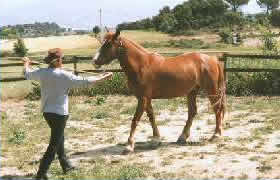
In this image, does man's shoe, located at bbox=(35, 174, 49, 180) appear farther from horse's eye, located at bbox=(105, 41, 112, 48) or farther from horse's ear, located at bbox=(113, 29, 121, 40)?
horse's ear, located at bbox=(113, 29, 121, 40)

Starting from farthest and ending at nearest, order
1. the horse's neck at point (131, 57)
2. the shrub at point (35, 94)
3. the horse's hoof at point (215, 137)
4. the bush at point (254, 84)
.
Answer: the shrub at point (35, 94) → the bush at point (254, 84) → the horse's hoof at point (215, 137) → the horse's neck at point (131, 57)

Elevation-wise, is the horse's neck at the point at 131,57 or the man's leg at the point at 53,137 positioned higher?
the horse's neck at the point at 131,57

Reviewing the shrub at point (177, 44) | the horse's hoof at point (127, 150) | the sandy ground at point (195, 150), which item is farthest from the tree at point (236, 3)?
the horse's hoof at point (127, 150)

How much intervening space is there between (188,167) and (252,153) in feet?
4.79

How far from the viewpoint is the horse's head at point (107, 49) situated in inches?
356

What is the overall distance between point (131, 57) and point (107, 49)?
20.3 inches

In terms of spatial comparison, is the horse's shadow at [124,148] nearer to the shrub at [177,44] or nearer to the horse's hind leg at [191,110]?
the horse's hind leg at [191,110]

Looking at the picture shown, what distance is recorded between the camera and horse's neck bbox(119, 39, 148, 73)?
9352 mm

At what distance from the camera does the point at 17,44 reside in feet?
159

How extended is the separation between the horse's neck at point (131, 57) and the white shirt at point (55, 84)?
96.2 inches

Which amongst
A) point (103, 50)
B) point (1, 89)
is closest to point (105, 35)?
point (103, 50)

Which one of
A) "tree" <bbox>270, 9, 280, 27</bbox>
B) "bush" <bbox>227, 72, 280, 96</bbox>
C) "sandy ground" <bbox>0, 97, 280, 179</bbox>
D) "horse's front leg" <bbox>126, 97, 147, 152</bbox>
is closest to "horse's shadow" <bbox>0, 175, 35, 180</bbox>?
"sandy ground" <bbox>0, 97, 280, 179</bbox>

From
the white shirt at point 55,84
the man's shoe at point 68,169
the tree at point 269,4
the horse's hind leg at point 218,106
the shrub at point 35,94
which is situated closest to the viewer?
the white shirt at point 55,84

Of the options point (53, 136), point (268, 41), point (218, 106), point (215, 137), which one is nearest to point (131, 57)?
point (218, 106)
